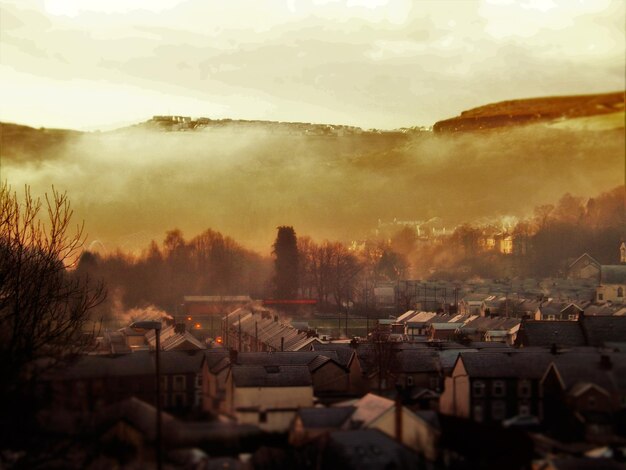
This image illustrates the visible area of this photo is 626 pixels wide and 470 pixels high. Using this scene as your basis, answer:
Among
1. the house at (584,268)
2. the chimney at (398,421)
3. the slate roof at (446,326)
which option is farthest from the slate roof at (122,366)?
the slate roof at (446,326)

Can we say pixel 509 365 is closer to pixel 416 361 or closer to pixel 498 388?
pixel 498 388

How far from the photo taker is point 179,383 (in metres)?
9.21

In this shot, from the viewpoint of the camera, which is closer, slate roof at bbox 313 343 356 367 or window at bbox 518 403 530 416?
window at bbox 518 403 530 416

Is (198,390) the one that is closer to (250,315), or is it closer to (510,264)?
(510,264)

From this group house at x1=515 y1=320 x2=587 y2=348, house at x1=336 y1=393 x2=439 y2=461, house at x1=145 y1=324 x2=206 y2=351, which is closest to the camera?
house at x1=336 y1=393 x2=439 y2=461

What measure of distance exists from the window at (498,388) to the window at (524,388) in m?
0.12

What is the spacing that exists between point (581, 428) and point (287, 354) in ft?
17.0

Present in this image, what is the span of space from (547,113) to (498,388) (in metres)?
2.32

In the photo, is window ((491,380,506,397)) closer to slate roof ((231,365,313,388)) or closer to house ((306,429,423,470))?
house ((306,429,423,470))

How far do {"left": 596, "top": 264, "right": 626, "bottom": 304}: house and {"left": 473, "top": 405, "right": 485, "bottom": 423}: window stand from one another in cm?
662

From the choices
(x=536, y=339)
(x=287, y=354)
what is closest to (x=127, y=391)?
(x=287, y=354)

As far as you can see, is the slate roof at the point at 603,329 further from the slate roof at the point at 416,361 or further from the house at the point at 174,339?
the house at the point at 174,339

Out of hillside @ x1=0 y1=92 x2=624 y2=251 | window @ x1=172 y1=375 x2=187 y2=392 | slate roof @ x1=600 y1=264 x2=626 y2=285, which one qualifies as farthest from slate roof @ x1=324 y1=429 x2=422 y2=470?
slate roof @ x1=600 y1=264 x2=626 y2=285

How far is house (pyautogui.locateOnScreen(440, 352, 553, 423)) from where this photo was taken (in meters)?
8.60
